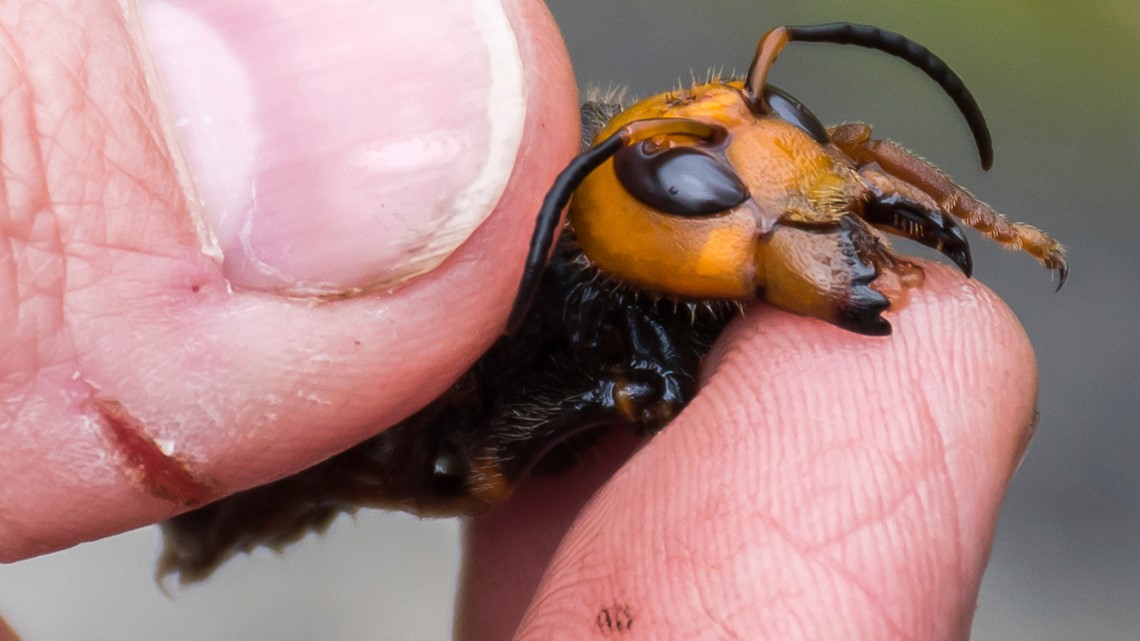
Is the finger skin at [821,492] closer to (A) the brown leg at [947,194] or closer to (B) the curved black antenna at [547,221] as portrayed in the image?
(A) the brown leg at [947,194]

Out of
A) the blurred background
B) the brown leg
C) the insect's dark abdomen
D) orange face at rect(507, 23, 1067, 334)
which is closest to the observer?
orange face at rect(507, 23, 1067, 334)

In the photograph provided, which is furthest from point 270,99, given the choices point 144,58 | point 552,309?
point 552,309

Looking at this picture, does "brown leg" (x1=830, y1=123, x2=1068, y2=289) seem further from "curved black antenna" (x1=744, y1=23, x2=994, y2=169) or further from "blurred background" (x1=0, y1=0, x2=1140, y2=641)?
"blurred background" (x1=0, y1=0, x2=1140, y2=641)

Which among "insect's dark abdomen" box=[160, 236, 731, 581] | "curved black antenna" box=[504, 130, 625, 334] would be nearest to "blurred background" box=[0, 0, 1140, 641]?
"insect's dark abdomen" box=[160, 236, 731, 581]

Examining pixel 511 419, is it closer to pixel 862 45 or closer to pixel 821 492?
pixel 821 492

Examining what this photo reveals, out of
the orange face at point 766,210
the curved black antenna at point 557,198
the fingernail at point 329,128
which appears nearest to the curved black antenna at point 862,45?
the orange face at point 766,210

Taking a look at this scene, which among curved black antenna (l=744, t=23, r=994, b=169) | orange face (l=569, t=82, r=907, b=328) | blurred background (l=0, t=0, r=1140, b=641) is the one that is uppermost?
curved black antenna (l=744, t=23, r=994, b=169)
